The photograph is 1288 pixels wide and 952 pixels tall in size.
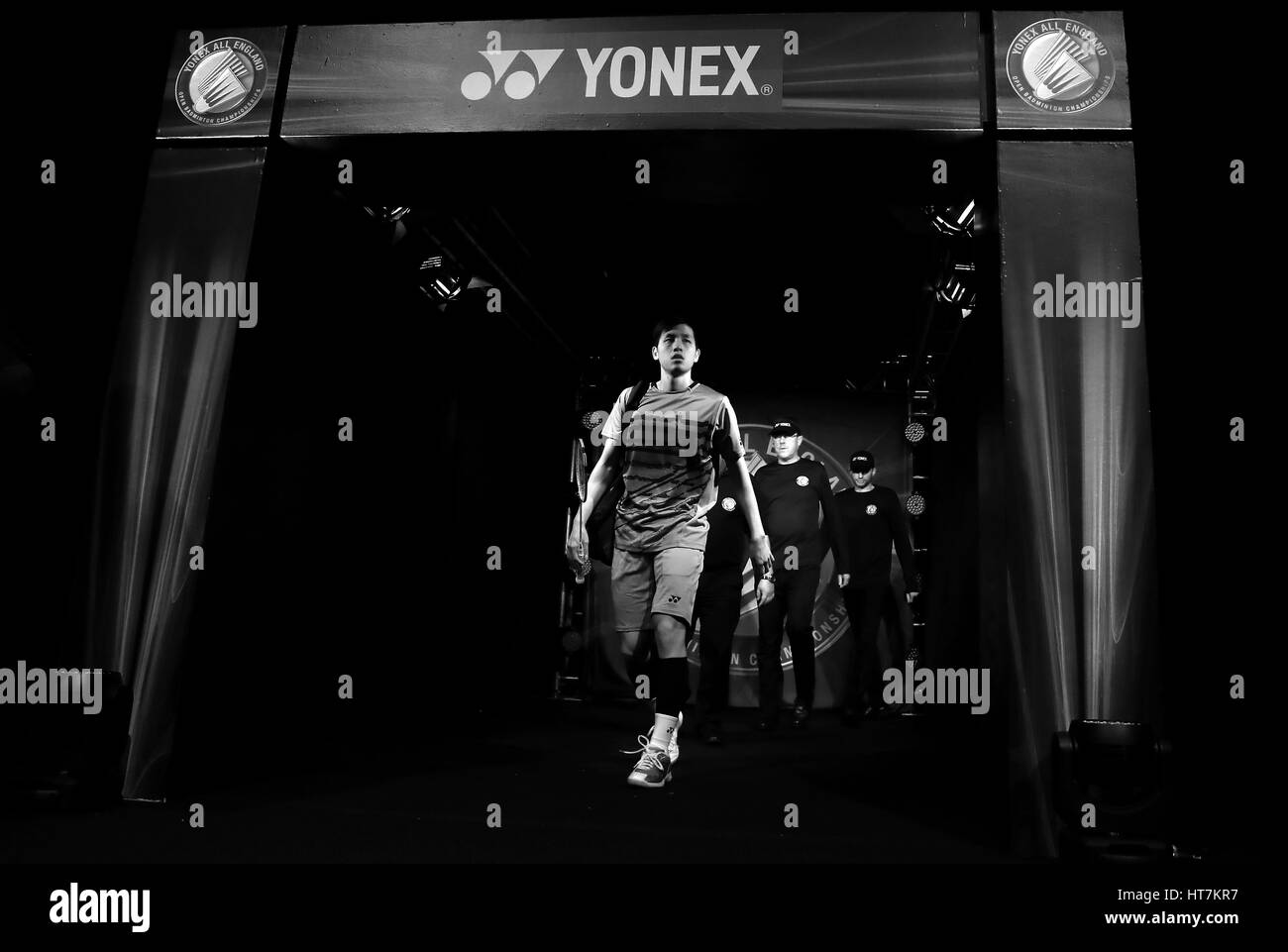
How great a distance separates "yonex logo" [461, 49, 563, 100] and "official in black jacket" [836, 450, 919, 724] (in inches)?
160

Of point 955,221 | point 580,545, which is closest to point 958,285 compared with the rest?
point 955,221

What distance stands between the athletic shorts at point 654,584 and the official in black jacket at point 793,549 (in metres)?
2.39

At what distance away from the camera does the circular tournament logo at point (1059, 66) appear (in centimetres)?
382

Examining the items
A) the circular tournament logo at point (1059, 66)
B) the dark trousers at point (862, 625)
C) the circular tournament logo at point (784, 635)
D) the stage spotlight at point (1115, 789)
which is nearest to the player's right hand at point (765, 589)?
the stage spotlight at point (1115, 789)

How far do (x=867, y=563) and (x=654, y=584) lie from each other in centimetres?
343

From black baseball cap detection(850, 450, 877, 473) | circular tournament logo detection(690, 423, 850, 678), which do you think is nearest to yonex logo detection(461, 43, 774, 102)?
black baseball cap detection(850, 450, 877, 473)

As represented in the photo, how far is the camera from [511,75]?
13.8ft

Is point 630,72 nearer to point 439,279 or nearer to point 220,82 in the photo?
point 220,82

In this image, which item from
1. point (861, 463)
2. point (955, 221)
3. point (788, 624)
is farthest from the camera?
point (861, 463)

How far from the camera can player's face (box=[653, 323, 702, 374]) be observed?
14.3ft

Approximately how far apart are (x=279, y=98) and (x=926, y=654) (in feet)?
21.4

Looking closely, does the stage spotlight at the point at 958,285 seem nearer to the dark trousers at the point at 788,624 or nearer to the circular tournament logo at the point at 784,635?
the dark trousers at the point at 788,624

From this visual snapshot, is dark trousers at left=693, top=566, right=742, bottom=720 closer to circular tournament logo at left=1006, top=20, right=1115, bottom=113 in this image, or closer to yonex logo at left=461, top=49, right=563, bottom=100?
yonex logo at left=461, top=49, right=563, bottom=100

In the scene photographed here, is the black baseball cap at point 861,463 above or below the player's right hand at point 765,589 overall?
above
